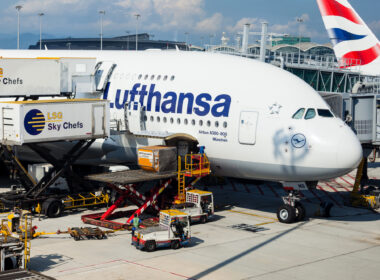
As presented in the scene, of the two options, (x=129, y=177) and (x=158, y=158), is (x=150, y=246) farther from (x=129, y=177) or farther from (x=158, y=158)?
(x=158, y=158)

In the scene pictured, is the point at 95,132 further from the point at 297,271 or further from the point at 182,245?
the point at 297,271

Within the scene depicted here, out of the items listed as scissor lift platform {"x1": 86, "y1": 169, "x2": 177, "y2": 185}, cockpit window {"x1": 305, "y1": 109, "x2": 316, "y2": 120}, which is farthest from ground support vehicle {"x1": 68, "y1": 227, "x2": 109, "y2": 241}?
cockpit window {"x1": 305, "y1": 109, "x2": 316, "y2": 120}

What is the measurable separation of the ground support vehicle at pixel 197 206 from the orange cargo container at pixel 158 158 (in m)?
1.55

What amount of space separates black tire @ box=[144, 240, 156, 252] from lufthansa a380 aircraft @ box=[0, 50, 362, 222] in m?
6.47

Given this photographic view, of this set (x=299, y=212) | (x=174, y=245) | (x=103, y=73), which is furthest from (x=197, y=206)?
(x=103, y=73)

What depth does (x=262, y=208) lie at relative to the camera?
30625 mm

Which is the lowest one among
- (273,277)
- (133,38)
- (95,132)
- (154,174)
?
(273,277)

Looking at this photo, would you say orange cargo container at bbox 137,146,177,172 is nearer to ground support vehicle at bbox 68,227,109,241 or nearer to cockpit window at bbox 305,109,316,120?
ground support vehicle at bbox 68,227,109,241

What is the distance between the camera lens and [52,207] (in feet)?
88.5

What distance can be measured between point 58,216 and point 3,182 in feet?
36.6

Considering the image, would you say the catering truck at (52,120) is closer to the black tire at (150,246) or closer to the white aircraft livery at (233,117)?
the white aircraft livery at (233,117)

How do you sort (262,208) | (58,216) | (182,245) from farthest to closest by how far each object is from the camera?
1. (262,208)
2. (58,216)
3. (182,245)

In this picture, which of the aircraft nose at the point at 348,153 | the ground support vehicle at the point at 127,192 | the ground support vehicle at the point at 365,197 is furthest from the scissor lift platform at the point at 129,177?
the ground support vehicle at the point at 365,197

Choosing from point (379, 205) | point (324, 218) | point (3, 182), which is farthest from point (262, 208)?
point (3, 182)
